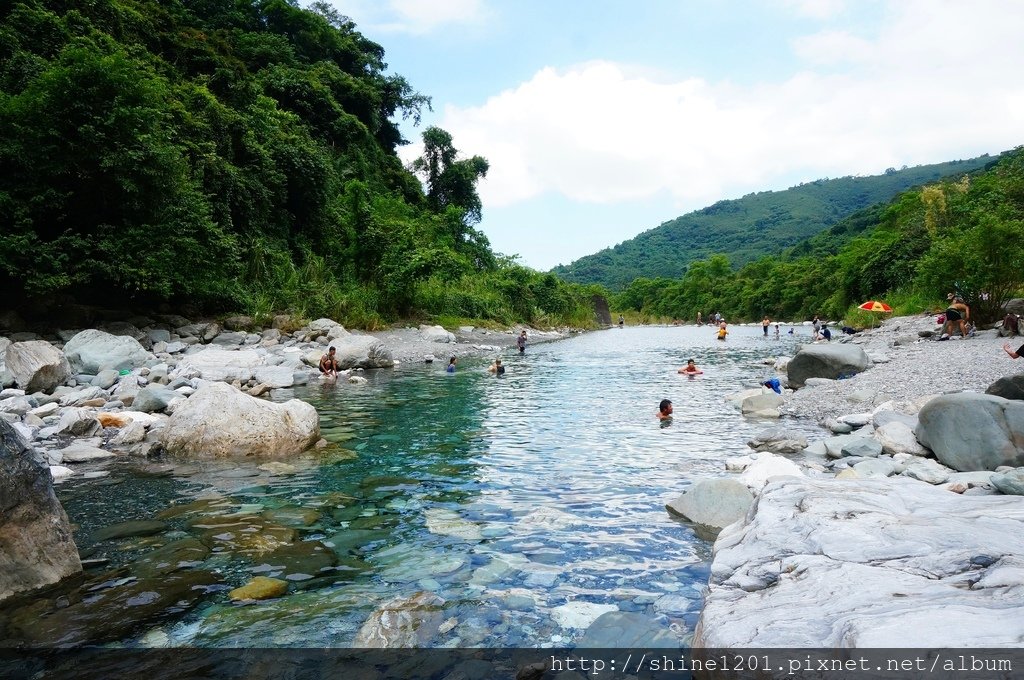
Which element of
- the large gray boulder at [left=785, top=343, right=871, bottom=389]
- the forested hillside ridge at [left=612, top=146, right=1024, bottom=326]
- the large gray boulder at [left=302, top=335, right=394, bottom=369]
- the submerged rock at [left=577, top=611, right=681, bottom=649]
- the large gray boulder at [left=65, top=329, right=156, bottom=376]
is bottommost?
the submerged rock at [left=577, top=611, right=681, bottom=649]

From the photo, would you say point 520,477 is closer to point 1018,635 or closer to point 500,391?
point 1018,635

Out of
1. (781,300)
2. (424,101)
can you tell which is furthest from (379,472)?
(781,300)

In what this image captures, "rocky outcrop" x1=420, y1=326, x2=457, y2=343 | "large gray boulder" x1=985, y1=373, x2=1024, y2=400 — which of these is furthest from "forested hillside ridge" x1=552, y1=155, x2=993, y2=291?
"large gray boulder" x1=985, y1=373, x2=1024, y2=400

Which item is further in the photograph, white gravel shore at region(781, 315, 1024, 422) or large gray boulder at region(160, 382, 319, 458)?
white gravel shore at region(781, 315, 1024, 422)

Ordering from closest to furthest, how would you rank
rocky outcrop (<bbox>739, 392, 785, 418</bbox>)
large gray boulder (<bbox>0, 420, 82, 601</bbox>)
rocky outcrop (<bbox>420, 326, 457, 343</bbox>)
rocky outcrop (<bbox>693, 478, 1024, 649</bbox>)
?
rocky outcrop (<bbox>693, 478, 1024, 649</bbox>)
large gray boulder (<bbox>0, 420, 82, 601</bbox>)
rocky outcrop (<bbox>739, 392, 785, 418</bbox>)
rocky outcrop (<bbox>420, 326, 457, 343</bbox>)

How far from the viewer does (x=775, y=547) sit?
4047 mm

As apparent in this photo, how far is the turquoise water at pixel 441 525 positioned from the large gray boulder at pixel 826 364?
19.2ft

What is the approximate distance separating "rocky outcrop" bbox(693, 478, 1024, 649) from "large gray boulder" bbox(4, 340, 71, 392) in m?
14.6

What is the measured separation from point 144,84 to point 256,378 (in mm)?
11098

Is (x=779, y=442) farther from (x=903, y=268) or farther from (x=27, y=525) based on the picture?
(x=903, y=268)

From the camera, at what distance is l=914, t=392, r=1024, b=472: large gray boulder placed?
7.30 meters

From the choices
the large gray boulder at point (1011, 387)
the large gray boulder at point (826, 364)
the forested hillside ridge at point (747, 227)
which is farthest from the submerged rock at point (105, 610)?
the forested hillside ridge at point (747, 227)

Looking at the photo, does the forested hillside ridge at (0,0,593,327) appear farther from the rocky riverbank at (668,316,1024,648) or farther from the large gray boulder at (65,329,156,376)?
the rocky riverbank at (668,316,1024,648)

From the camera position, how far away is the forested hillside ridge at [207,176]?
→ 59.8ft
